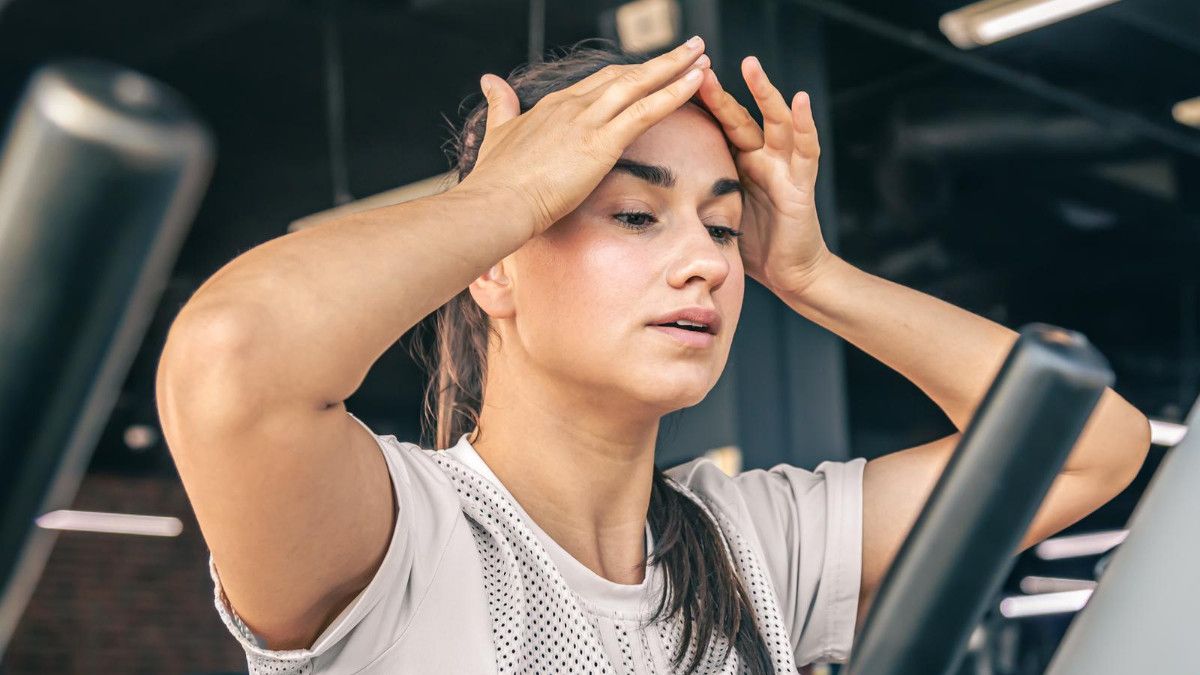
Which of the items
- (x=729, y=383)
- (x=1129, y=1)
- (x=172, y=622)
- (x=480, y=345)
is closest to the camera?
(x=480, y=345)

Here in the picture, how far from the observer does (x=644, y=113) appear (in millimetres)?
1011

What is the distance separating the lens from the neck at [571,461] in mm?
1201

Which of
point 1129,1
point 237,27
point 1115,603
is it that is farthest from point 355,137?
point 1115,603

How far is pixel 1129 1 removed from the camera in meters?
3.85

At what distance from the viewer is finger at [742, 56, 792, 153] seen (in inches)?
48.5

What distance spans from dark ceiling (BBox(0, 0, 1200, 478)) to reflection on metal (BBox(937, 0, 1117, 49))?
0.11 meters

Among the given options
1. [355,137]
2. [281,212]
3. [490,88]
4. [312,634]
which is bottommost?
[281,212]

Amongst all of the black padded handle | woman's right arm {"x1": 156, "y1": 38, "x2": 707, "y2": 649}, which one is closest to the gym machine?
the black padded handle

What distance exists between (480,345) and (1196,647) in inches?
44.2

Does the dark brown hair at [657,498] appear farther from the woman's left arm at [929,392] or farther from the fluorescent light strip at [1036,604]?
the fluorescent light strip at [1036,604]

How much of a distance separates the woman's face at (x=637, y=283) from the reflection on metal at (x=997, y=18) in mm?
2531

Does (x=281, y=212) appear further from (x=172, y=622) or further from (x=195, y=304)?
(x=195, y=304)

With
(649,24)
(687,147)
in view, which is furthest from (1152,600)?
(649,24)

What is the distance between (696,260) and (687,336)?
0.24 ft
